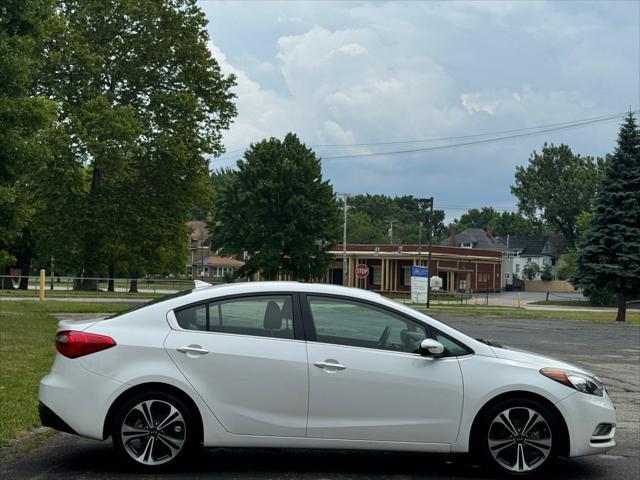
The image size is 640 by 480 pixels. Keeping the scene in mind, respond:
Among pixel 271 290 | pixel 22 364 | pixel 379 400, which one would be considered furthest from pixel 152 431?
pixel 22 364

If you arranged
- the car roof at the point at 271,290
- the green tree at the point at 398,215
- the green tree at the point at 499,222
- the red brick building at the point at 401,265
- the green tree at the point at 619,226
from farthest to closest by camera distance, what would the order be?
the green tree at the point at 398,215 < the green tree at the point at 499,222 < the red brick building at the point at 401,265 < the green tree at the point at 619,226 < the car roof at the point at 271,290

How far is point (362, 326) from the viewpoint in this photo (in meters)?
6.22

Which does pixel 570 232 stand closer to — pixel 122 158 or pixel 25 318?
pixel 122 158

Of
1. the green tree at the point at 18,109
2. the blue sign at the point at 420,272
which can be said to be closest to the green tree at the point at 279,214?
the blue sign at the point at 420,272

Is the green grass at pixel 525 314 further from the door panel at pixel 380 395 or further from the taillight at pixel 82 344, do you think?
the taillight at pixel 82 344

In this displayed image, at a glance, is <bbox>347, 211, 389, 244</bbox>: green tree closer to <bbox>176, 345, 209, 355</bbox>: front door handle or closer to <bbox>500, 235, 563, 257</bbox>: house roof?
<bbox>500, 235, 563, 257</bbox>: house roof

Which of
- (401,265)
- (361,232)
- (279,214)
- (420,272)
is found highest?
(361,232)

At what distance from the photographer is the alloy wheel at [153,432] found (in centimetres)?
596

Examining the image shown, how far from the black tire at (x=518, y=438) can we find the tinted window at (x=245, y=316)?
1.74 meters

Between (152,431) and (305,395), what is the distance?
122 centimetres

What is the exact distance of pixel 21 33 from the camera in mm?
17188

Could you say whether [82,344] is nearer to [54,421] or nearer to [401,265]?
[54,421]

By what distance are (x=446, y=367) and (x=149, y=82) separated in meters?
37.4

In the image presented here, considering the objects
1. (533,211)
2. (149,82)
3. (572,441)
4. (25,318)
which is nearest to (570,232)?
(533,211)
